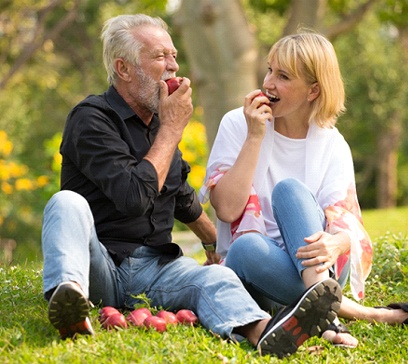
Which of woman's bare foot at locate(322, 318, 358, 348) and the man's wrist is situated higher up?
the man's wrist

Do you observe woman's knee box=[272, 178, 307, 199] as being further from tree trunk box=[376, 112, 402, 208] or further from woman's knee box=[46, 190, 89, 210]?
tree trunk box=[376, 112, 402, 208]

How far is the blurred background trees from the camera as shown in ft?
30.9

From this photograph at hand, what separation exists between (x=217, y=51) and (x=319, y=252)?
6.03 m

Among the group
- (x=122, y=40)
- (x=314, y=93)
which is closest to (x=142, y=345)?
(x=122, y=40)

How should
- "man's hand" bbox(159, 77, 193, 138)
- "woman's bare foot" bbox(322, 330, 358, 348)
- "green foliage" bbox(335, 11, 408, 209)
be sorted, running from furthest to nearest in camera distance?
1. "green foliage" bbox(335, 11, 408, 209)
2. "man's hand" bbox(159, 77, 193, 138)
3. "woman's bare foot" bbox(322, 330, 358, 348)

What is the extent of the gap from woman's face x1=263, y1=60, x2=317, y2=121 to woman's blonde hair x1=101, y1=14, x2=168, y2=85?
0.68 m

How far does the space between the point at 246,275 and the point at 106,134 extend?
992mm

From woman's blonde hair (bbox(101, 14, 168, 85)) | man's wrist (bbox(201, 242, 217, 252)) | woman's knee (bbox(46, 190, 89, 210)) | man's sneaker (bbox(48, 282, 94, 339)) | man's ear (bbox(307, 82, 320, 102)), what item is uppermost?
woman's blonde hair (bbox(101, 14, 168, 85))

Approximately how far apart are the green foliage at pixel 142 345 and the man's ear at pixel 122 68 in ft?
4.14

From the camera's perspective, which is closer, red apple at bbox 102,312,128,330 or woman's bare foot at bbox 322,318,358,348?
red apple at bbox 102,312,128,330

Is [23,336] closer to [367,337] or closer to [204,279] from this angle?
[204,279]

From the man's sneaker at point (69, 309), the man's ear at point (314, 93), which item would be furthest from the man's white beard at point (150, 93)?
the man's sneaker at point (69, 309)

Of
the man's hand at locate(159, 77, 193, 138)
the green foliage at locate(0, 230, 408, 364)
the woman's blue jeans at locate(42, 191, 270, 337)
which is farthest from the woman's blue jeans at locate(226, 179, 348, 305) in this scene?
the man's hand at locate(159, 77, 193, 138)

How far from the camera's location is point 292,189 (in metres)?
3.83
